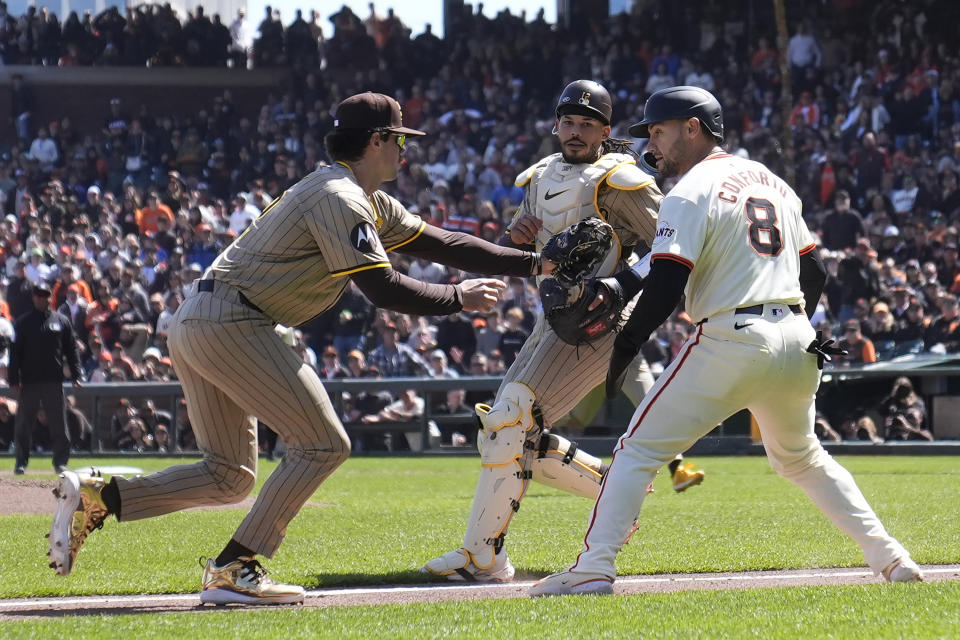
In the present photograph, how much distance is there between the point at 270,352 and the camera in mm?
5391

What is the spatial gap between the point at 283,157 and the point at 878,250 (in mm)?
11850

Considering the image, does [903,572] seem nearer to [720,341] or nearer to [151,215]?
[720,341]

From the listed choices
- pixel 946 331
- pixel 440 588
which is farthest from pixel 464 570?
pixel 946 331

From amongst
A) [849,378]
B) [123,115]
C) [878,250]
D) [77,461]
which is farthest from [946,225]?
[123,115]

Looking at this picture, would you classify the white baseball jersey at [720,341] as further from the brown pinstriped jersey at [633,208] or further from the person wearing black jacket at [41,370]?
the person wearing black jacket at [41,370]

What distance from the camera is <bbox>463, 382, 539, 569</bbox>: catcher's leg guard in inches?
242

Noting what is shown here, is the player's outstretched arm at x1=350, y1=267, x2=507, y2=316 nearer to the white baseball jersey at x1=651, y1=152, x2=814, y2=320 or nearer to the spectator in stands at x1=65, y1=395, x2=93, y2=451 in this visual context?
the white baseball jersey at x1=651, y1=152, x2=814, y2=320

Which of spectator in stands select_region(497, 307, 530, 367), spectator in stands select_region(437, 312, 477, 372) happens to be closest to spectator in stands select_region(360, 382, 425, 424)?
spectator in stands select_region(437, 312, 477, 372)

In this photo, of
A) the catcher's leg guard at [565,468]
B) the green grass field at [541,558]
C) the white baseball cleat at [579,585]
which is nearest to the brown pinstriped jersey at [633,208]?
the catcher's leg guard at [565,468]

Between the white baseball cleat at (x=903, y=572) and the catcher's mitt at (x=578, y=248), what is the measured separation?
64.5 inches

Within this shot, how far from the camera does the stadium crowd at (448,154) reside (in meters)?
17.5

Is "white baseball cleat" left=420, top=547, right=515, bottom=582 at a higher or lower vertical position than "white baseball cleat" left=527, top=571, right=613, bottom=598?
lower

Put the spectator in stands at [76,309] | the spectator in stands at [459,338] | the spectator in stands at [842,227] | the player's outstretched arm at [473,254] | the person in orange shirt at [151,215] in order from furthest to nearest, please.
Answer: the person in orange shirt at [151,215], the spectator in stands at [76,309], the spectator in stands at [842,227], the spectator in stands at [459,338], the player's outstretched arm at [473,254]

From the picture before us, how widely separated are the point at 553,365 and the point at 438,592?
1162 millimetres
